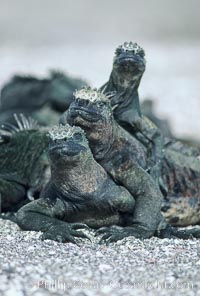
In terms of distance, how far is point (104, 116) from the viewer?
662 centimetres

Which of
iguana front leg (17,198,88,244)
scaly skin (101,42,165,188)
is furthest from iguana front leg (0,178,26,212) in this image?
scaly skin (101,42,165,188)

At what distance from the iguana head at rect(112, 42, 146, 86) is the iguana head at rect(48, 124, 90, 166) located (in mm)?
865

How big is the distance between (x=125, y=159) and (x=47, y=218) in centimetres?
74

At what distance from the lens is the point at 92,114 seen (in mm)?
6535

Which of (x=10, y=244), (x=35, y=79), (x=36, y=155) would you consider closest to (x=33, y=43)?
(x=35, y=79)

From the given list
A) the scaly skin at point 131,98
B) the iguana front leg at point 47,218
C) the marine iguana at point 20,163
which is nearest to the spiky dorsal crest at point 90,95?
the scaly skin at point 131,98

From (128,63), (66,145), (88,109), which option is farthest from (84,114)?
(128,63)

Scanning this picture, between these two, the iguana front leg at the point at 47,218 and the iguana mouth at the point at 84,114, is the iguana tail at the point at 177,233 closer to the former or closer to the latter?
the iguana front leg at the point at 47,218

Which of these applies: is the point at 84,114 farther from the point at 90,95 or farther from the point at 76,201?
the point at 76,201

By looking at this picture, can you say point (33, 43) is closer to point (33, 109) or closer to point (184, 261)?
point (33, 109)

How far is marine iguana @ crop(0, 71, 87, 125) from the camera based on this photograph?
34.6ft

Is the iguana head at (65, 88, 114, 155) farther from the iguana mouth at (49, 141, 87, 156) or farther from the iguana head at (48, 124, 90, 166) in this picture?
the iguana mouth at (49, 141, 87, 156)

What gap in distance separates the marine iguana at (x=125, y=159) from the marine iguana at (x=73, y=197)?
13 cm

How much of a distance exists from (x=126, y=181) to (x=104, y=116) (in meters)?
0.54
